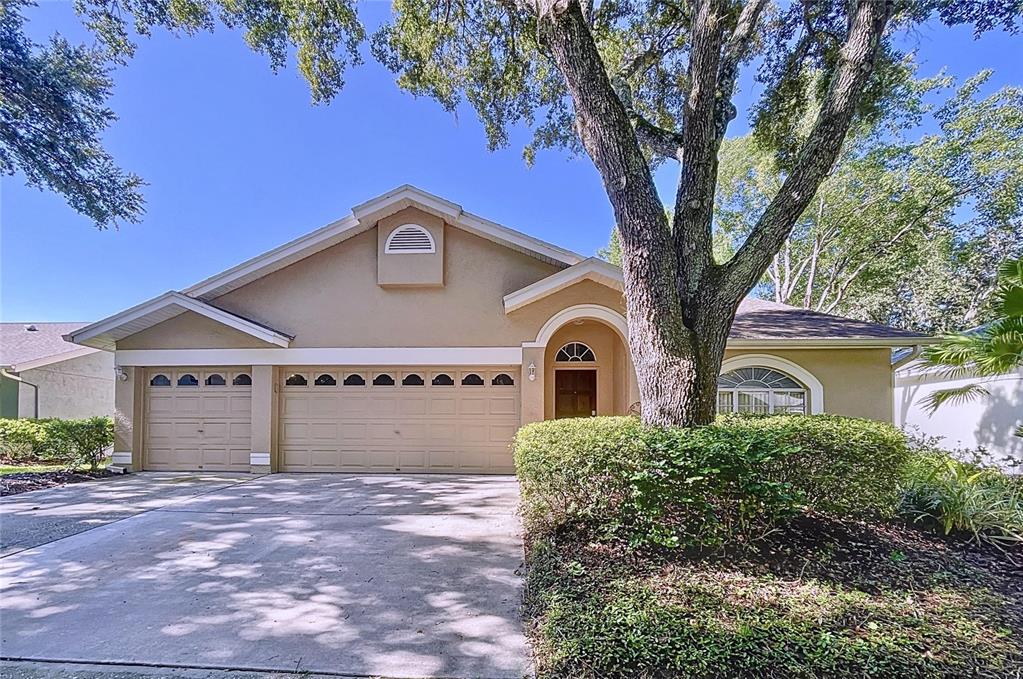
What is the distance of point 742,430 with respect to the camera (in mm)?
4715

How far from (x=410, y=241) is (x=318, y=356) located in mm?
3358

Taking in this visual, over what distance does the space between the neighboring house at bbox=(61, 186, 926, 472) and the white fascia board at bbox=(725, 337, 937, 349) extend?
10 cm

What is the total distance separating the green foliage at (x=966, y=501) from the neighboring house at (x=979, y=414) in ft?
10.4

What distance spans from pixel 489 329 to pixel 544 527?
5479 millimetres

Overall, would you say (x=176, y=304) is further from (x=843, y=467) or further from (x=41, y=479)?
(x=843, y=467)

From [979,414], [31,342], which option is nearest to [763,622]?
[979,414]

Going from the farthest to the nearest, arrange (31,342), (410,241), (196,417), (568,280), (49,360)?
(31,342)
(49,360)
(196,417)
(410,241)
(568,280)

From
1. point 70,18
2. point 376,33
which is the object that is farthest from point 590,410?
point 70,18

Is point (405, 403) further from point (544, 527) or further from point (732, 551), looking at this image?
point (732, 551)

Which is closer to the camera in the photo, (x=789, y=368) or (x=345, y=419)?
(x=789, y=368)

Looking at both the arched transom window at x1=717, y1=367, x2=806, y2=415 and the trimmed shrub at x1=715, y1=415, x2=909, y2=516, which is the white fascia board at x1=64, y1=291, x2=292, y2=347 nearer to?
the trimmed shrub at x1=715, y1=415, x2=909, y2=516

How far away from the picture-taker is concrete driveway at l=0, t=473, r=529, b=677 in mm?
3479

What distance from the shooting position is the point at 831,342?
9.84 meters

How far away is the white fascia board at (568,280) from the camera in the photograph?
9375 mm
